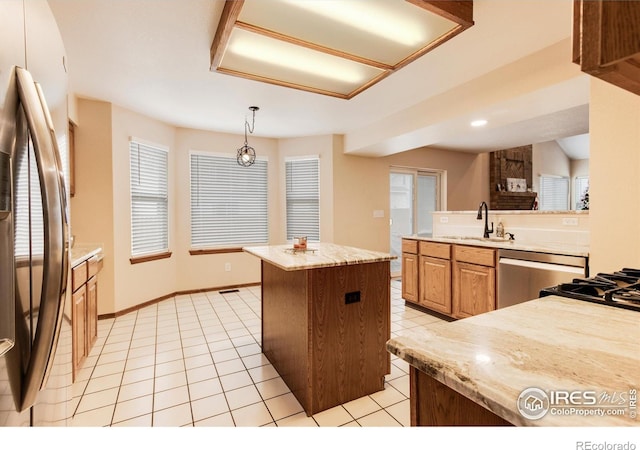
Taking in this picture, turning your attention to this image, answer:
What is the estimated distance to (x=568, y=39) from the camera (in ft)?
7.04

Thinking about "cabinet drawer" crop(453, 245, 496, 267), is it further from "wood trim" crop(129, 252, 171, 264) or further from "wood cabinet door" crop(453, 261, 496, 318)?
"wood trim" crop(129, 252, 171, 264)

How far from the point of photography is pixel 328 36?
1974 mm

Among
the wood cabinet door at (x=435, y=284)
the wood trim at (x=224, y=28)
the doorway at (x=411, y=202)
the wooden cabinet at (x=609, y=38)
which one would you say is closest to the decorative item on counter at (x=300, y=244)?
the wood trim at (x=224, y=28)

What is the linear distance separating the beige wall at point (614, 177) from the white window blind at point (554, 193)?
21.4 ft

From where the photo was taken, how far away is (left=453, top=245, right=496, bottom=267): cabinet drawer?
2.89 meters

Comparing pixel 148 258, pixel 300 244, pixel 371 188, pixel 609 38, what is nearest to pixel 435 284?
pixel 300 244

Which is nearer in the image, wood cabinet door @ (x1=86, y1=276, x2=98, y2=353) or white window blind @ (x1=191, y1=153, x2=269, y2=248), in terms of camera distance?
wood cabinet door @ (x1=86, y1=276, x2=98, y2=353)

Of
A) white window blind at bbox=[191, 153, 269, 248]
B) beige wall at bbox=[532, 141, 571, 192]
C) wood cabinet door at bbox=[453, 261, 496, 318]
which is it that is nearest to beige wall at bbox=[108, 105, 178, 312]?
white window blind at bbox=[191, 153, 269, 248]

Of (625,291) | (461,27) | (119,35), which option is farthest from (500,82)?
(119,35)

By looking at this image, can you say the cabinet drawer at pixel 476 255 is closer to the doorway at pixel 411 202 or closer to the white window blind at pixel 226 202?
the doorway at pixel 411 202

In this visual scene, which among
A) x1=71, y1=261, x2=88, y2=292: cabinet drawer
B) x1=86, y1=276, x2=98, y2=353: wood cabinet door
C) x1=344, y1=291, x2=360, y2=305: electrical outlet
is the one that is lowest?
x1=86, y1=276, x2=98, y2=353: wood cabinet door

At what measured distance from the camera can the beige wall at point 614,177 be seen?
6.10 ft

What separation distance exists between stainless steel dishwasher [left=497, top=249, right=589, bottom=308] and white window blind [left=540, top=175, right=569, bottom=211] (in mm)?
6156
